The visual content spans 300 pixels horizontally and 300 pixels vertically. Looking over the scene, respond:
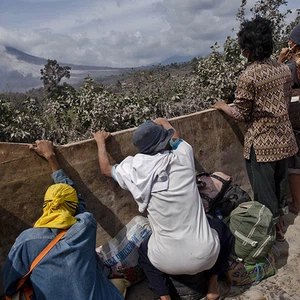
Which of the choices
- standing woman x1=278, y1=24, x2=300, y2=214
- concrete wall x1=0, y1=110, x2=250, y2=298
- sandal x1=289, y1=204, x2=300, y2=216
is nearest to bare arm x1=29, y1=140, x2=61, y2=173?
concrete wall x1=0, y1=110, x2=250, y2=298

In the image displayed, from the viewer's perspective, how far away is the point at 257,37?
291cm

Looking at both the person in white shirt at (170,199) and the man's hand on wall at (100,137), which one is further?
the man's hand on wall at (100,137)

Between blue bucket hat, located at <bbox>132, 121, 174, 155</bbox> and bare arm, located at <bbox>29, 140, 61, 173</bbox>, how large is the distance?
0.76 metres

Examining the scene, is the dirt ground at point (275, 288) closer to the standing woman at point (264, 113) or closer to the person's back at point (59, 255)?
the standing woman at point (264, 113)

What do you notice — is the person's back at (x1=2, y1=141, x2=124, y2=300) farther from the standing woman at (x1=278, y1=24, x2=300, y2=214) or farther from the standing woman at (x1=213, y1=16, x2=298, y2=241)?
the standing woman at (x1=278, y1=24, x2=300, y2=214)

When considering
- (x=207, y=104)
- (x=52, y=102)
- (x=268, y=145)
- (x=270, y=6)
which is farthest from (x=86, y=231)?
(x=270, y=6)

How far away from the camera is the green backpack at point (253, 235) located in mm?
3039

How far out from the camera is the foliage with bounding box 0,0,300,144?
12.2 feet

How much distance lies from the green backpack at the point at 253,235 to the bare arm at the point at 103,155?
132 cm

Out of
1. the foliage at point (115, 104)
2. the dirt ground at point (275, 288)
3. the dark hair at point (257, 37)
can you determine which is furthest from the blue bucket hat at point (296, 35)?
the dirt ground at point (275, 288)

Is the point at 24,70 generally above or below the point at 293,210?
above

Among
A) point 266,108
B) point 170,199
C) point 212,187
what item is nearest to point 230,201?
point 212,187

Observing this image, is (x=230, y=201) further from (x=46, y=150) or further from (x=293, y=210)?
(x=46, y=150)

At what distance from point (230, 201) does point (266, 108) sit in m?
1.05
